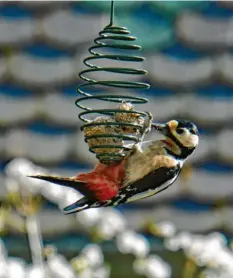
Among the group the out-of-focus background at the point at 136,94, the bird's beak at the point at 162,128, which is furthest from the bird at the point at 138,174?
the out-of-focus background at the point at 136,94

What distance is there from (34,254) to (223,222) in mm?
773

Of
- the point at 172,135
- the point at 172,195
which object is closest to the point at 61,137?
the point at 172,195

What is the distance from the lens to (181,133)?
281 cm

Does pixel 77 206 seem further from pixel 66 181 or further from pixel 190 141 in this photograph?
pixel 190 141

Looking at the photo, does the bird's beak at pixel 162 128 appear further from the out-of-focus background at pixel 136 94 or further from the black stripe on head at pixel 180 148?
the out-of-focus background at pixel 136 94

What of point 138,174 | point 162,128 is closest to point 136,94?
point 162,128

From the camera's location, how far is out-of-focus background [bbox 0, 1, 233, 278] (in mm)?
4336

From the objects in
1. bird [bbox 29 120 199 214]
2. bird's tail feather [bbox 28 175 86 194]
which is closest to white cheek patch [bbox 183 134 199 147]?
bird [bbox 29 120 199 214]

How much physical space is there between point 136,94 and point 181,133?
148cm

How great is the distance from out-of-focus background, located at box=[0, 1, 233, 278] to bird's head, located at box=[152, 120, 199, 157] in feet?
4.78

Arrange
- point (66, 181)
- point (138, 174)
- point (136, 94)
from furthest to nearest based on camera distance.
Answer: point (136, 94)
point (138, 174)
point (66, 181)

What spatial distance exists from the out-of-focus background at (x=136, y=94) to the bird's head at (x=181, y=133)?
4.78 feet

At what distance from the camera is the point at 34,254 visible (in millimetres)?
3822

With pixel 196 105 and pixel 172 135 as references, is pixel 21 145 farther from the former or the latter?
pixel 172 135
